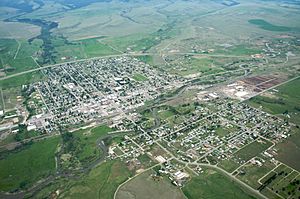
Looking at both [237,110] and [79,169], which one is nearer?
[79,169]

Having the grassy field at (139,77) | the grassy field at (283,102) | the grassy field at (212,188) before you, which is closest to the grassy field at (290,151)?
the grassy field at (283,102)

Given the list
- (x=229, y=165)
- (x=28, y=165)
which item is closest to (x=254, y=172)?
(x=229, y=165)

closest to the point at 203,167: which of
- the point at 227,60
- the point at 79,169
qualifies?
the point at 79,169

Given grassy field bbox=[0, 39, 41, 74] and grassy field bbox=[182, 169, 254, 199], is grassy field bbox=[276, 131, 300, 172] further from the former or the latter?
grassy field bbox=[0, 39, 41, 74]

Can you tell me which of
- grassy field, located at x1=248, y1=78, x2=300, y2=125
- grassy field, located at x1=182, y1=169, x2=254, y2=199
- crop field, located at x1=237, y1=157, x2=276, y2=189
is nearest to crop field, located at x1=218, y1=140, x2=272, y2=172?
crop field, located at x1=237, y1=157, x2=276, y2=189

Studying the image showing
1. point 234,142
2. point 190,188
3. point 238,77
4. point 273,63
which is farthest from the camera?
point 273,63

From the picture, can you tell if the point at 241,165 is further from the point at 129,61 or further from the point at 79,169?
the point at 129,61
